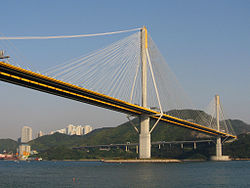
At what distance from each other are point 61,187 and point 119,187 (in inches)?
262

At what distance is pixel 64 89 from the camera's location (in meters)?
65.0

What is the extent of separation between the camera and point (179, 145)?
552 feet

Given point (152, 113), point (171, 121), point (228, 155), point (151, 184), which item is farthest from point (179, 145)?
point (151, 184)

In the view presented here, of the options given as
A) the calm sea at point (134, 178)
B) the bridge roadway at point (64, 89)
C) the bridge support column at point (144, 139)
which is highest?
the bridge roadway at point (64, 89)

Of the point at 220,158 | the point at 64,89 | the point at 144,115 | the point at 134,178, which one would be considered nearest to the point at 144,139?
the point at 144,115

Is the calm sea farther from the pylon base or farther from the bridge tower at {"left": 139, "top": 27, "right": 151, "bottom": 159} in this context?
the pylon base

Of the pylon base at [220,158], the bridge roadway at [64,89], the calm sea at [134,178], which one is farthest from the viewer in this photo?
the pylon base at [220,158]

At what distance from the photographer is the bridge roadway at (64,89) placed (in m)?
53.9

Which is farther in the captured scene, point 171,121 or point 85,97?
point 171,121

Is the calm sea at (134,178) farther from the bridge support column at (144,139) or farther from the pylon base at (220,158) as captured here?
the pylon base at (220,158)

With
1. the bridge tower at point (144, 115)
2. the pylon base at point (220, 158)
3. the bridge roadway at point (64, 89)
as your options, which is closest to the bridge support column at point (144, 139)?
the bridge tower at point (144, 115)

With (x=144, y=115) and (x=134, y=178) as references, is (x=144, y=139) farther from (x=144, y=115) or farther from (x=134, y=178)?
(x=134, y=178)

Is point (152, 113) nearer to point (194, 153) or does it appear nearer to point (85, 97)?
point (85, 97)

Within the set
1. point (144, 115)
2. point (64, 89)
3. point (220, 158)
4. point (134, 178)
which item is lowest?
point (134, 178)
